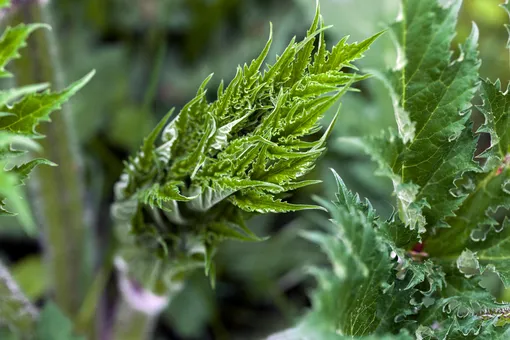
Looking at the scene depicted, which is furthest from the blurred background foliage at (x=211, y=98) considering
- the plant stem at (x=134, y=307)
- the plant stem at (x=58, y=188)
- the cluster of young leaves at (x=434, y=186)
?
the cluster of young leaves at (x=434, y=186)

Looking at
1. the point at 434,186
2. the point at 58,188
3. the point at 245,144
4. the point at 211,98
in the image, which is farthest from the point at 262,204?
the point at 211,98

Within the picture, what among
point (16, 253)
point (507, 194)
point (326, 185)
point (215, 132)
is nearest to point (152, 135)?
point (215, 132)

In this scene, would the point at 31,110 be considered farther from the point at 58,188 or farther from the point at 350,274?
the point at 58,188

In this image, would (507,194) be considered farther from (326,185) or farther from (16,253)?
(16,253)

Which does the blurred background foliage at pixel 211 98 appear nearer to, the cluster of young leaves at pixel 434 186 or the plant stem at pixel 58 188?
the plant stem at pixel 58 188

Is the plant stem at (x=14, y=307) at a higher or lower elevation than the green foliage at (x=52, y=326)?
higher

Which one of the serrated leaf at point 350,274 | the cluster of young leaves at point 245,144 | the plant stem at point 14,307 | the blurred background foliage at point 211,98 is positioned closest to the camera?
the serrated leaf at point 350,274

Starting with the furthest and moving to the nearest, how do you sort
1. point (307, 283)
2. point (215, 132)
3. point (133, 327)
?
point (307, 283) < point (133, 327) < point (215, 132)
